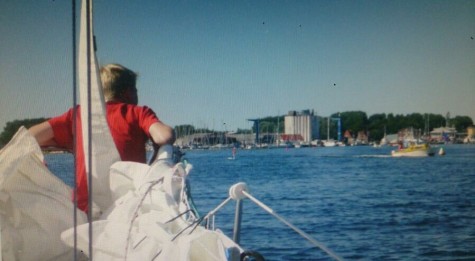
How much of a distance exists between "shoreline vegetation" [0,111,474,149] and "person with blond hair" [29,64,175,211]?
10 cm

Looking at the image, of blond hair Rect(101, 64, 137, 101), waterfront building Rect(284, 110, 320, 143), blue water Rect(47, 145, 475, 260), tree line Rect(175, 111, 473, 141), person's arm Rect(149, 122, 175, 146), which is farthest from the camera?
waterfront building Rect(284, 110, 320, 143)

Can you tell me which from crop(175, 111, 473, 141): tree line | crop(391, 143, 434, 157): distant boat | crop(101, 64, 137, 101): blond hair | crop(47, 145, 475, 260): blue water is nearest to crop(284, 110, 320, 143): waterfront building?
crop(175, 111, 473, 141): tree line

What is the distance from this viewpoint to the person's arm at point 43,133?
92.6 inches

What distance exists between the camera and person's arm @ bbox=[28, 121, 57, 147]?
235cm

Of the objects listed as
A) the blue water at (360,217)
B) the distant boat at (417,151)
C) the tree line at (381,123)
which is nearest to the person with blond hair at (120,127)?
the blue water at (360,217)

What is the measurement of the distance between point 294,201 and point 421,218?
6857 mm

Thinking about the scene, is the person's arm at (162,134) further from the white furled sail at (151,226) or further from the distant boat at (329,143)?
the distant boat at (329,143)

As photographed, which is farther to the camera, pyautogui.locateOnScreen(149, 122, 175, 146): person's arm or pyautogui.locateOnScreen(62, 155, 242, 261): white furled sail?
pyautogui.locateOnScreen(149, 122, 175, 146): person's arm

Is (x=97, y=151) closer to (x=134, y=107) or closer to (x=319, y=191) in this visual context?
(x=134, y=107)

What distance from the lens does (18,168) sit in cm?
196

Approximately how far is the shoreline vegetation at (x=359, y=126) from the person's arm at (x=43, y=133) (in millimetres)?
41

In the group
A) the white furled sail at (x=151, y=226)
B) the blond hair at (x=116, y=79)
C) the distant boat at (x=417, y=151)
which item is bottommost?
the distant boat at (x=417, y=151)

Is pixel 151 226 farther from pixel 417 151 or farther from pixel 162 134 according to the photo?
pixel 417 151

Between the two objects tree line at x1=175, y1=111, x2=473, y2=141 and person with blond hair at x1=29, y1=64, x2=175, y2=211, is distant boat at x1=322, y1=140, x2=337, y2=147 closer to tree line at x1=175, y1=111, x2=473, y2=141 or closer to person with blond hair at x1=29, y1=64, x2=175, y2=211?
tree line at x1=175, y1=111, x2=473, y2=141
